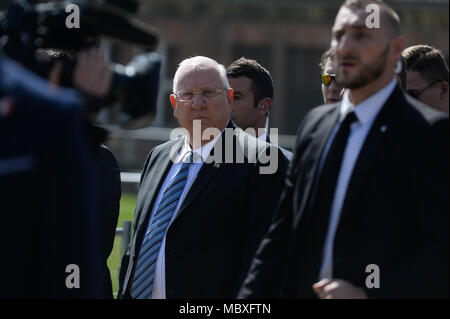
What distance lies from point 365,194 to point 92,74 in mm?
1055

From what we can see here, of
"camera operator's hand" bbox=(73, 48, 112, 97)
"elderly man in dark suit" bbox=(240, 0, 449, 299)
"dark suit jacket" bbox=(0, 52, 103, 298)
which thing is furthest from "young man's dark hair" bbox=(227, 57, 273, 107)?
"dark suit jacket" bbox=(0, 52, 103, 298)

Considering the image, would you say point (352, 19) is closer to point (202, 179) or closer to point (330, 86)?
point (202, 179)

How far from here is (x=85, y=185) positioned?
2436 mm

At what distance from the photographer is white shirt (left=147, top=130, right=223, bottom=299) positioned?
4.10m

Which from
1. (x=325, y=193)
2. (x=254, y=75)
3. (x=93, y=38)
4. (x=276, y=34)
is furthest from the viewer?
(x=276, y=34)

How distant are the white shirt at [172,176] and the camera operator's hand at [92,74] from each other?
Result: 4.61ft

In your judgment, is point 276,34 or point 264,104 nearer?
point 264,104

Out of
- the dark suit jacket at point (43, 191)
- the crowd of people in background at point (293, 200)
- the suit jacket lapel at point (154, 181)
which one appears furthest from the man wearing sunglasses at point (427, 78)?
the dark suit jacket at point (43, 191)

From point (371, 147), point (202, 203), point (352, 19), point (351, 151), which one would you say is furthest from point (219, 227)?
point (352, 19)

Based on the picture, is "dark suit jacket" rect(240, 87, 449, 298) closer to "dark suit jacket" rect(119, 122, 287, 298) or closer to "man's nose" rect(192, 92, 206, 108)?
"dark suit jacket" rect(119, 122, 287, 298)

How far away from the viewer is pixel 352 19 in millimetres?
3154

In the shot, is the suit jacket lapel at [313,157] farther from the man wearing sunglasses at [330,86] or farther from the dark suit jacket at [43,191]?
the man wearing sunglasses at [330,86]
